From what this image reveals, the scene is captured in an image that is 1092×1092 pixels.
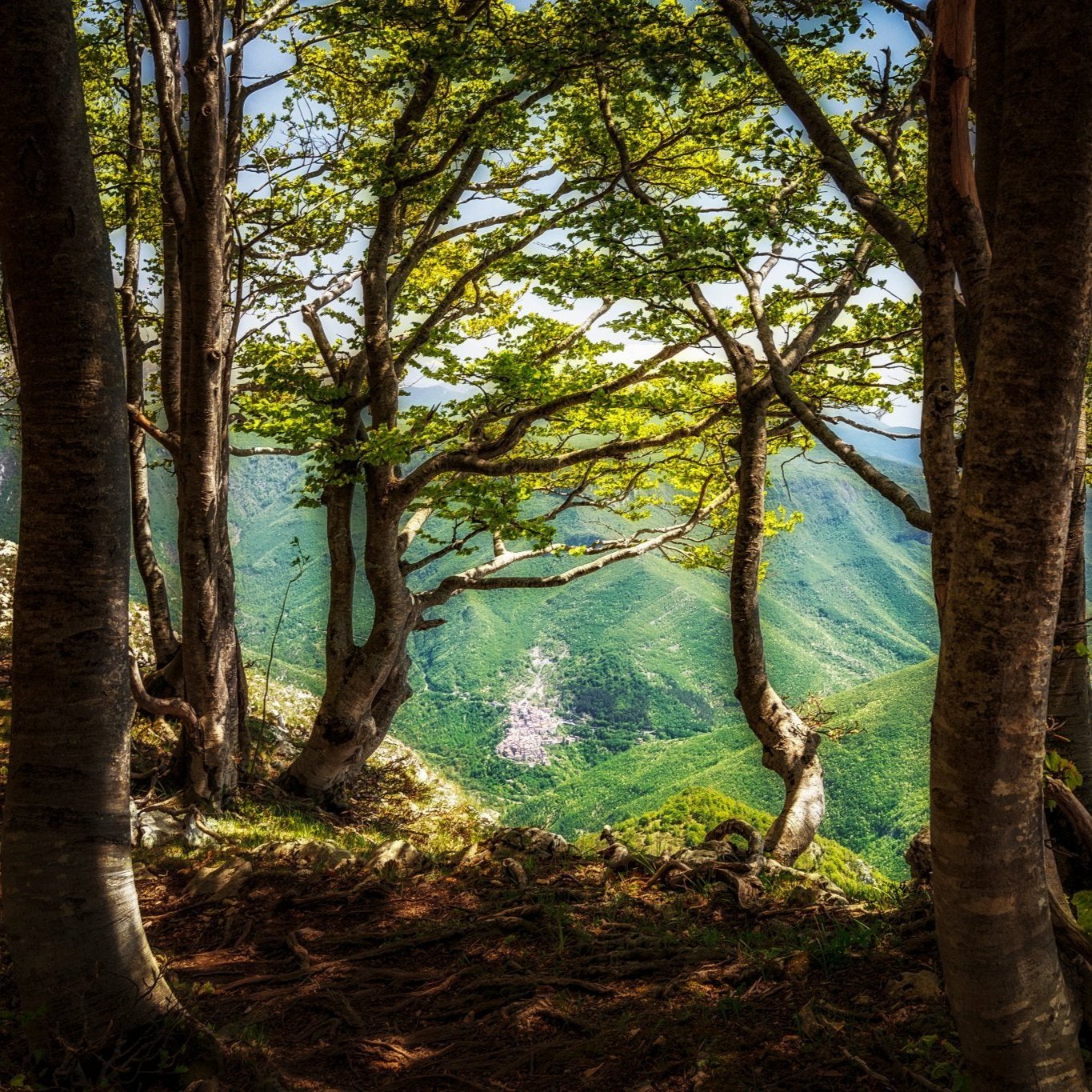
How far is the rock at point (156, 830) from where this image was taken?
6.22 m

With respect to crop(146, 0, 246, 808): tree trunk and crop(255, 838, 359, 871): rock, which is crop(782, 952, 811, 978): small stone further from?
crop(146, 0, 246, 808): tree trunk

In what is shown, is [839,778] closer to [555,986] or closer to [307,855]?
[307,855]

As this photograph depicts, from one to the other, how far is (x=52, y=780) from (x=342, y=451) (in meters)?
6.52

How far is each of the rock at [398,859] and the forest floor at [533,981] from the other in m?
0.06

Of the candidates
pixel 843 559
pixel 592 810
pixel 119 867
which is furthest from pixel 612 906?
pixel 843 559

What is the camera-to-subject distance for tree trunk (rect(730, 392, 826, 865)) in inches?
326

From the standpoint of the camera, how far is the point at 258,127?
10078mm

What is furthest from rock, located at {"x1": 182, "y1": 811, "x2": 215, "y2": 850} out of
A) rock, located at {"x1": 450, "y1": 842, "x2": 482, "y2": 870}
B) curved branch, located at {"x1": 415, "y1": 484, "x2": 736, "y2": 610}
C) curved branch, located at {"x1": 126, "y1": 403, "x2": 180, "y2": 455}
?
curved branch, located at {"x1": 415, "y1": 484, "x2": 736, "y2": 610}

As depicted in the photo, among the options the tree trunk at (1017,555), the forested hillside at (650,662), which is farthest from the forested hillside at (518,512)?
the forested hillside at (650,662)

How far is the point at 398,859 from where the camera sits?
18.7 ft

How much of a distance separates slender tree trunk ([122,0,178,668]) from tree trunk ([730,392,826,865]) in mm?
5928

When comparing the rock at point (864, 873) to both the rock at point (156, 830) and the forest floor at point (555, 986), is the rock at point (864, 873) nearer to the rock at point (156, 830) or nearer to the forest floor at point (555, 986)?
the forest floor at point (555, 986)

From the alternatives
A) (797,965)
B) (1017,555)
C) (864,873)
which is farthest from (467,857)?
(864,873)

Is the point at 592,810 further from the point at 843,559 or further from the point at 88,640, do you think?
the point at 843,559
